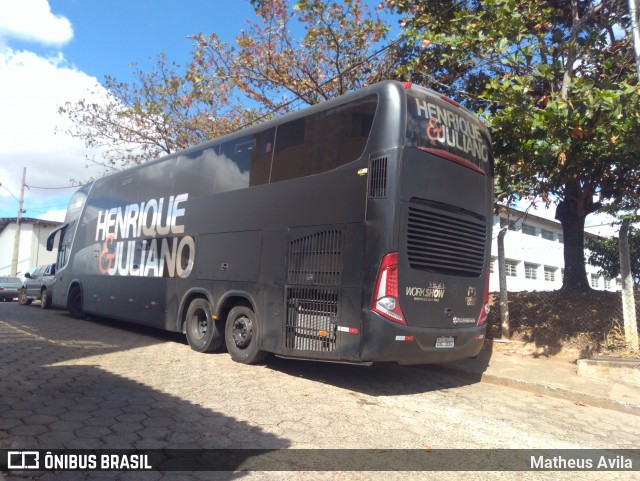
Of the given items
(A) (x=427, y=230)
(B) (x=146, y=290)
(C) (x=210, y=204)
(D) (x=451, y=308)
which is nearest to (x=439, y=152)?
(A) (x=427, y=230)

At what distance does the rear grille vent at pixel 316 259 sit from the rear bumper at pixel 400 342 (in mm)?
761

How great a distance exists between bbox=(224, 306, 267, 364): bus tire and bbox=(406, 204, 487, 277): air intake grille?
2.69 metres

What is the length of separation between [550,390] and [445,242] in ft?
8.24

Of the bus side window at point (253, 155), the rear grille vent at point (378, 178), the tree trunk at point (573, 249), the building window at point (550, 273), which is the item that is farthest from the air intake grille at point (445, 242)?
the building window at point (550, 273)

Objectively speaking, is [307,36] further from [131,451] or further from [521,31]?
[131,451]

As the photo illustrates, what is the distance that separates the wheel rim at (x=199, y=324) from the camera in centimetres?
827

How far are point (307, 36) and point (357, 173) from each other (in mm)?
6659

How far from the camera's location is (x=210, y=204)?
8.21 m

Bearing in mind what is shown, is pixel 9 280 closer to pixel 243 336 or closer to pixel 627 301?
pixel 243 336

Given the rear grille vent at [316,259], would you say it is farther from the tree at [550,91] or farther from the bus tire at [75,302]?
the bus tire at [75,302]

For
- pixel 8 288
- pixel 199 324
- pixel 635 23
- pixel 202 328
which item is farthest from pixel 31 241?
pixel 635 23

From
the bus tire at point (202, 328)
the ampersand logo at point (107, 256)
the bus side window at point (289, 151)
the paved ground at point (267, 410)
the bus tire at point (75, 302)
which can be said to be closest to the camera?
the paved ground at point (267, 410)

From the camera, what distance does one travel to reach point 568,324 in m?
9.21

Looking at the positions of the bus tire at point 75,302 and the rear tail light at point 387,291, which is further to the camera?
the bus tire at point 75,302
